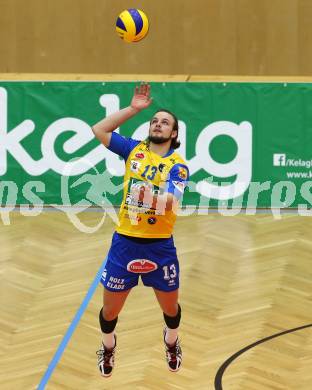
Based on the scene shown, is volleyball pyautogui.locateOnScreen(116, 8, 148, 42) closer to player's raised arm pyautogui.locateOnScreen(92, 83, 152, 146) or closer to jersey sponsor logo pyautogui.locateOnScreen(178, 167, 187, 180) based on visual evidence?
player's raised arm pyautogui.locateOnScreen(92, 83, 152, 146)

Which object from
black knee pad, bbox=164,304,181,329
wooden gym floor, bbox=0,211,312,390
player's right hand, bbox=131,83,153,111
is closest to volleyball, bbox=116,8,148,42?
player's right hand, bbox=131,83,153,111

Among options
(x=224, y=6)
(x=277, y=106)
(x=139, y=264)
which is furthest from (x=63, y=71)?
(x=139, y=264)

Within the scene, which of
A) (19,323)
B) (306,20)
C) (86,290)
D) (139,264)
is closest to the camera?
(139,264)

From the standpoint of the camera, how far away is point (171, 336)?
35.9ft

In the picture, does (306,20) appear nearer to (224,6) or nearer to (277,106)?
(224,6)

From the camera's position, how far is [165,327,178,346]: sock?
35.7ft

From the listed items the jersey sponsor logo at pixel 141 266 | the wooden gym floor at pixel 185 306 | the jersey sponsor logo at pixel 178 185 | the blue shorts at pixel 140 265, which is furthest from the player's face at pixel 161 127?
the wooden gym floor at pixel 185 306

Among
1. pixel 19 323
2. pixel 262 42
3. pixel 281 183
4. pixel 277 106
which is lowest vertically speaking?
pixel 19 323

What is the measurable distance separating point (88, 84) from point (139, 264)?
31.5ft

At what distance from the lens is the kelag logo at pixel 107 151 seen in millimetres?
18938

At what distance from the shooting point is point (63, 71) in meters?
21.6

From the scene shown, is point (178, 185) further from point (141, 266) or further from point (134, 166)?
point (141, 266)

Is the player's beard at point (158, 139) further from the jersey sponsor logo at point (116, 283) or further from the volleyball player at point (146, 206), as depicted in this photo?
the jersey sponsor logo at point (116, 283)

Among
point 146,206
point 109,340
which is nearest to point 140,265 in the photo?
point 146,206
